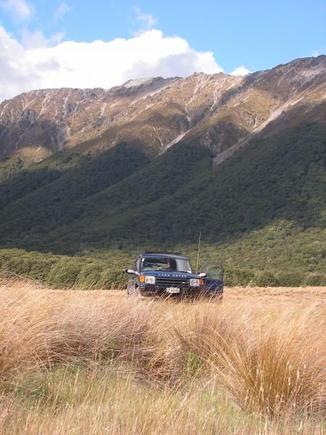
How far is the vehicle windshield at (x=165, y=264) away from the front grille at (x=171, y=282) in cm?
119

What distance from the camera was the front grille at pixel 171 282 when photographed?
13.8 meters

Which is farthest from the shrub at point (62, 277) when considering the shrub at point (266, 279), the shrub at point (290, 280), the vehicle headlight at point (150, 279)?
the shrub at point (290, 280)

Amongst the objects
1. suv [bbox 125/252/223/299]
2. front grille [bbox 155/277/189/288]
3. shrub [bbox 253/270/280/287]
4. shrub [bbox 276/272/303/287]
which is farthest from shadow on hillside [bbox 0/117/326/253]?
front grille [bbox 155/277/189/288]

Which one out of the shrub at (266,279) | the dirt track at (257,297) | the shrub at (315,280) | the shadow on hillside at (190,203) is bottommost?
the shrub at (315,280)

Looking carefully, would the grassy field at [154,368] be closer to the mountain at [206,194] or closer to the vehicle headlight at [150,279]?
the vehicle headlight at [150,279]

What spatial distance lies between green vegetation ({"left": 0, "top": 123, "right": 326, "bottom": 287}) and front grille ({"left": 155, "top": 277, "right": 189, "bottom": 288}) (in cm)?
2371

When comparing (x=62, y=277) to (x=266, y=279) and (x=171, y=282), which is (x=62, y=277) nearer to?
(x=171, y=282)

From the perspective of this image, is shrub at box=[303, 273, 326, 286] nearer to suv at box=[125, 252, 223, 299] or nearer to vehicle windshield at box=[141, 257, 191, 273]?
vehicle windshield at box=[141, 257, 191, 273]

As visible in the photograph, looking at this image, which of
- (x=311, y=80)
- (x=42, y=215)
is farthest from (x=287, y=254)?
(x=311, y=80)

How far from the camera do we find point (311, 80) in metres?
194

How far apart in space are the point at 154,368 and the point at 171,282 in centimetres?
829

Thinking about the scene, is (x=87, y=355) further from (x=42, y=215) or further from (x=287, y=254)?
(x=42, y=215)

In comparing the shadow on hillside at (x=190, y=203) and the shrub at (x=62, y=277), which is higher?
the shadow on hillside at (x=190, y=203)

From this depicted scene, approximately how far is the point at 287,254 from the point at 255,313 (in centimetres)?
6371
